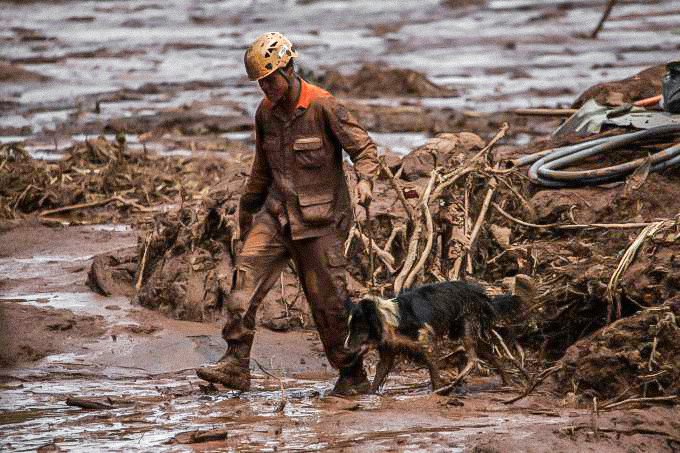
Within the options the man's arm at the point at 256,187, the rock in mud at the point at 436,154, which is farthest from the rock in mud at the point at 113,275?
the man's arm at the point at 256,187

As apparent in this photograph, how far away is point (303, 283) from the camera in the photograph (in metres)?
7.58

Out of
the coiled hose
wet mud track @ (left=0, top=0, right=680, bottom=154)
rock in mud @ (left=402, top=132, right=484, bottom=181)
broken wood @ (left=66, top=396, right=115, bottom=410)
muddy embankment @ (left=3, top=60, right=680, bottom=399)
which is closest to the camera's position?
broken wood @ (left=66, top=396, right=115, bottom=410)

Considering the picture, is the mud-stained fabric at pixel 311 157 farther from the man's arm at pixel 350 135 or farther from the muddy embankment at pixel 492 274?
the muddy embankment at pixel 492 274

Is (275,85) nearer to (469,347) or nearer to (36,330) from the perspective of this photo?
(469,347)

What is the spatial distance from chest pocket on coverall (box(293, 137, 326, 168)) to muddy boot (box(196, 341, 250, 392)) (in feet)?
3.53

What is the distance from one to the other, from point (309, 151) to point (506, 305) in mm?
1421

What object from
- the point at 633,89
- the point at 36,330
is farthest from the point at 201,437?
the point at 633,89

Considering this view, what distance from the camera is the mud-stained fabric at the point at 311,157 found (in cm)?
733

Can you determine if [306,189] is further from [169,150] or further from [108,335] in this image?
[169,150]

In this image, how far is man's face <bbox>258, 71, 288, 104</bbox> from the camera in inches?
283

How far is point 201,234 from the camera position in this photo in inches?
388

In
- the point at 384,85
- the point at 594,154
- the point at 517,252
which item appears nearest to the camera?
the point at 517,252

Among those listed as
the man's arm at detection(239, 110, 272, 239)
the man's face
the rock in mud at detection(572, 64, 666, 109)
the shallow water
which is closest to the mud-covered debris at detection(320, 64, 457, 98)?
the shallow water

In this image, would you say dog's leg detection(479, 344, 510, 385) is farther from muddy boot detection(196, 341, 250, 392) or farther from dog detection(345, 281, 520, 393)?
muddy boot detection(196, 341, 250, 392)
